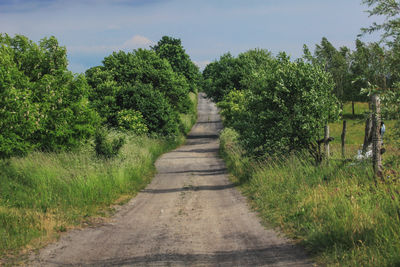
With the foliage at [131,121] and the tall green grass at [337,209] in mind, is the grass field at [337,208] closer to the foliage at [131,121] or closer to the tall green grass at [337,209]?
the tall green grass at [337,209]

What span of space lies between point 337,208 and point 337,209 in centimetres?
8

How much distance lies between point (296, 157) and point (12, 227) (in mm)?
9480

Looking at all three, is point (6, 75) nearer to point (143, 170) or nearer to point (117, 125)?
point (143, 170)

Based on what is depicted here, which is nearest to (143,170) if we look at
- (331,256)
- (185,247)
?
(185,247)

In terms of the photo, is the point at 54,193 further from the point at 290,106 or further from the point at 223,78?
the point at 223,78

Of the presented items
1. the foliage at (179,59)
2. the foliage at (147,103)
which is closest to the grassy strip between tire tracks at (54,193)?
the foliage at (147,103)

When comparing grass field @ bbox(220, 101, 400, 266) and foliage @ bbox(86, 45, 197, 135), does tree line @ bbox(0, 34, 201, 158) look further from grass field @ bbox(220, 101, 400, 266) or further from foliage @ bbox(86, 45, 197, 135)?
grass field @ bbox(220, 101, 400, 266)

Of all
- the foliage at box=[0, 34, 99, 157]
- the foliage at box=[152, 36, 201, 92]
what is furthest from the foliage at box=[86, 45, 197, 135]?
the foliage at box=[152, 36, 201, 92]

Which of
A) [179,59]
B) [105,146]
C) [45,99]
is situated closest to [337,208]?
[105,146]

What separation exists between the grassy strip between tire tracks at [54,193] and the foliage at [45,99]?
4.09ft

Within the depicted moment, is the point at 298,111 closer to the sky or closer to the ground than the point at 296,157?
closer to the sky

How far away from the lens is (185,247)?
7.93 metres

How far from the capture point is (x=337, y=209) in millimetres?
8180

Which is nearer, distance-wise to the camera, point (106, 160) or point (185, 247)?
point (185, 247)
